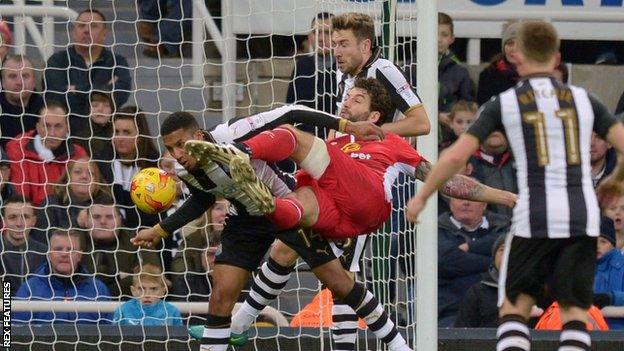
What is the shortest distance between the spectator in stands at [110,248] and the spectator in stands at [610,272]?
292 cm

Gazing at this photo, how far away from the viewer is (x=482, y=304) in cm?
1043

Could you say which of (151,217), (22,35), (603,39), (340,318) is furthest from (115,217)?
(603,39)

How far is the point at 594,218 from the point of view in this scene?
23.6 ft

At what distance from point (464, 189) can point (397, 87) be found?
0.69 meters

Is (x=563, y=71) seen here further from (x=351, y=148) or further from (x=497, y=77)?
(x=351, y=148)

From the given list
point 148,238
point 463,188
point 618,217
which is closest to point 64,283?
point 148,238

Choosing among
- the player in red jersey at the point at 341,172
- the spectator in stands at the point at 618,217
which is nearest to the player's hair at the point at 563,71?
the spectator in stands at the point at 618,217

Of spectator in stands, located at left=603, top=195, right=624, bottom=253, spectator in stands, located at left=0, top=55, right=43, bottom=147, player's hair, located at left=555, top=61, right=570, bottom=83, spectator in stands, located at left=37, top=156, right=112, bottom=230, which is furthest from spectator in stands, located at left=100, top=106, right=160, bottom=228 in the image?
spectator in stands, located at left=603, top=195, right=624, bottom=253

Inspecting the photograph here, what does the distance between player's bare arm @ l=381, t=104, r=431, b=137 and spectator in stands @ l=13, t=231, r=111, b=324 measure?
2.58 meters

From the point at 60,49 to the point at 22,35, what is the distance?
31.0 inches

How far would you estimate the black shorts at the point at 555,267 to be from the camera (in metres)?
7.22

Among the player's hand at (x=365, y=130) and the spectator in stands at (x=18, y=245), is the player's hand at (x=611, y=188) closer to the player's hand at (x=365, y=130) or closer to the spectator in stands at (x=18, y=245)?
the player's hand at (x=365, y=130)

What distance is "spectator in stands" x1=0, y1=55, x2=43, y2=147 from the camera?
433 inches

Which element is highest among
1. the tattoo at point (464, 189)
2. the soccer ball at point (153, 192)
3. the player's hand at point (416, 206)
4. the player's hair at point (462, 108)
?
the player's hand at point (416, 206)
